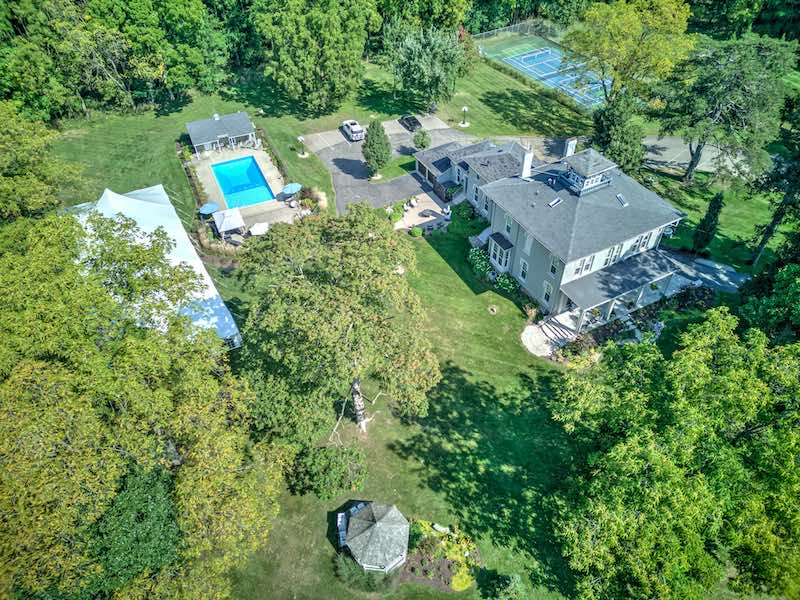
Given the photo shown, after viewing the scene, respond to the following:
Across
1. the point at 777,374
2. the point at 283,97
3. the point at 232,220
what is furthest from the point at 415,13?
the point at 777,374

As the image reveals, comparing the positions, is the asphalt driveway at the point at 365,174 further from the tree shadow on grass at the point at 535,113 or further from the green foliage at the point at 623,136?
the green foliage at the point at 623,136

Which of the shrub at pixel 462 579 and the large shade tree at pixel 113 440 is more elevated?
the large shade tree at pixel 113 440

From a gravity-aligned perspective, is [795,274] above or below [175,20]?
below

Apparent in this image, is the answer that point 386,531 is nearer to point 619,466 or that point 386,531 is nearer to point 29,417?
point 619,466

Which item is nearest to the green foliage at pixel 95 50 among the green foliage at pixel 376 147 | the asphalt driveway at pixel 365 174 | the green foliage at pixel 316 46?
the green foliage at pixel 316 46

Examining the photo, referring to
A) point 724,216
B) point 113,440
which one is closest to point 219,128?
point 113,440

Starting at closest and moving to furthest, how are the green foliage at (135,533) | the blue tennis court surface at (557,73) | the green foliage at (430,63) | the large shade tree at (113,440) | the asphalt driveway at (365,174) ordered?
the large shade tree at (113,440)
the green foliage at (135,533)
the asphalt driveway at (365,174)
the green foliage at (430,63)
the blue tennis court surface at (557,73)

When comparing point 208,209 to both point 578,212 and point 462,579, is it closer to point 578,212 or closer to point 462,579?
point 578,212
